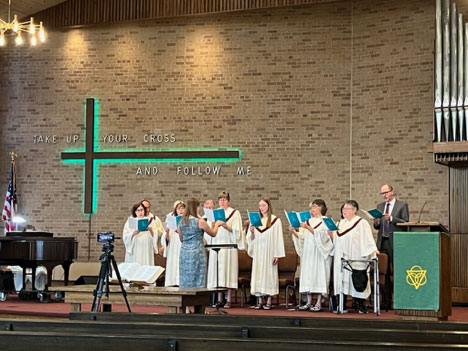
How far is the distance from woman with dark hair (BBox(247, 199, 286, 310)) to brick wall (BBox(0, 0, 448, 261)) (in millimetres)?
2474

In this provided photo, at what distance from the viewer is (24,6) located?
15711 mm

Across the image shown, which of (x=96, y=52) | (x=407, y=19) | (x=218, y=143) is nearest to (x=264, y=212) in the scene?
(x=218, y=143)

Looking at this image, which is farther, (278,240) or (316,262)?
(278,240)

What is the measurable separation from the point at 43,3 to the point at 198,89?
3.55 metres

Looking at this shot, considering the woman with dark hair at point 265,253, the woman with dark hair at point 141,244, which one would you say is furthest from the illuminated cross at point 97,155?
the woman with dark hair at point 265,253

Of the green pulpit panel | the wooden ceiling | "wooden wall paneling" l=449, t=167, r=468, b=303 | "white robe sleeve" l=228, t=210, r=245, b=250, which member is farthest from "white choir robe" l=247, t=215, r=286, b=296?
the wooden ceiling

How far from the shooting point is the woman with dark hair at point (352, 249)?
36.7 ft

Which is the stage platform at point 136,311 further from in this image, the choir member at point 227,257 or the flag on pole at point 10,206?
the flag on pole at point 10,206

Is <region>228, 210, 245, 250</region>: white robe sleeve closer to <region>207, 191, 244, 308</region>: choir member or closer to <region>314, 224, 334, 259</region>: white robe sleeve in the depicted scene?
<region>207, 191, 244, 308</region>: choir member

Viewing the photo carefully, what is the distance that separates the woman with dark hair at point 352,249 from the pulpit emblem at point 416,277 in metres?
2.27

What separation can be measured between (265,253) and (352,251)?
4.98 feet

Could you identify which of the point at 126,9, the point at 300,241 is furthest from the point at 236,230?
the point at 126,9

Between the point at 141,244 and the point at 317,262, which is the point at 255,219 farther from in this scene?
the point at 141,244

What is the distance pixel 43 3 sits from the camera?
15812 millimetres
